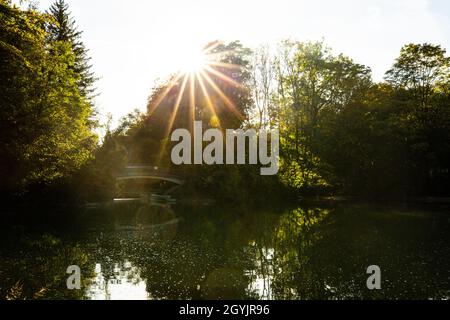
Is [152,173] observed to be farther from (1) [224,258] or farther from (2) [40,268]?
(2) [40,268]

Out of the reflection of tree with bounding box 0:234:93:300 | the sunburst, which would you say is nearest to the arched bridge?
the sunburst

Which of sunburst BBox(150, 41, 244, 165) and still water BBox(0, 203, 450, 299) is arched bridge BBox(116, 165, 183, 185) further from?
still water BBox(0, 203, 450, 299)

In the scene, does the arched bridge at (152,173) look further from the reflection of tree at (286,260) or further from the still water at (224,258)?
the reflection of tree at (286,260)

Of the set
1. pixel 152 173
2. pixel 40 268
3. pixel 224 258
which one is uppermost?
pixel 152 173

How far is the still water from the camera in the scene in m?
11.3

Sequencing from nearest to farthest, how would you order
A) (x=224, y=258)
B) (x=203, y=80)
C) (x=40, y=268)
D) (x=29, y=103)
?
1. (x=40, y=268)
2. (x=224, y=258)
3. (x=29, y=103)
4. (x=203, y=80)

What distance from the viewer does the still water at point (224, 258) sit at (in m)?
11.3

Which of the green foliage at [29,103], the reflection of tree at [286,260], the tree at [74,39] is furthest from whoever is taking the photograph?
the tree at [74,39]

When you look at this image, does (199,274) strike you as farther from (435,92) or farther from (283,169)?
(435,92)

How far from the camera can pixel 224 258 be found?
15766 mm

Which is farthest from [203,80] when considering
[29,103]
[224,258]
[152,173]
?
[224,258]

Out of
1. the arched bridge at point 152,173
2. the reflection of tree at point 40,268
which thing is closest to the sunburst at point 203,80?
the arched bridge at point 152,173
